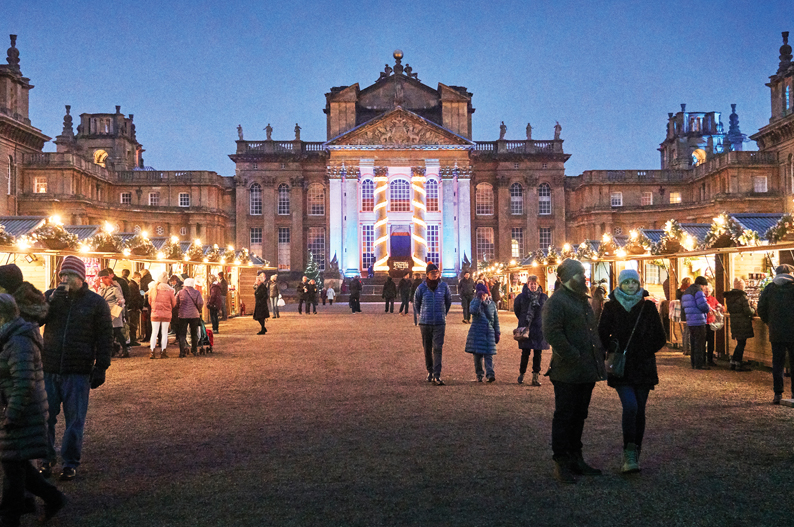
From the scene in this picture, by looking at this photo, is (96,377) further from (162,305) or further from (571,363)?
(162,305)

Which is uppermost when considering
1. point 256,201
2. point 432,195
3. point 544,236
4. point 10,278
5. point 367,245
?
point 256,201

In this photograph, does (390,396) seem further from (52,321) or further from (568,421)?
(52,321)

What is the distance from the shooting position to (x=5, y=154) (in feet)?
141

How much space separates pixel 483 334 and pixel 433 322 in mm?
804

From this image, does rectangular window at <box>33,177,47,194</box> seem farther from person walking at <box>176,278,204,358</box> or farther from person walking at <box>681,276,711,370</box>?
person walking at <box>681,276,711,370</box>

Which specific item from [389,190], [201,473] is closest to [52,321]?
[201,473]

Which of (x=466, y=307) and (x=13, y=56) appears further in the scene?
(x=13, y=56)

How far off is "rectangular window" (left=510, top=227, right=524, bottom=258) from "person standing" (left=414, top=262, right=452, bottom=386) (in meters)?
47.9

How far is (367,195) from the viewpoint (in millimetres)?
54344

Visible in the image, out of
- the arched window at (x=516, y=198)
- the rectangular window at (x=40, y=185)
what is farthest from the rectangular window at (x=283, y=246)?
the arched window at (x=516, y=198)

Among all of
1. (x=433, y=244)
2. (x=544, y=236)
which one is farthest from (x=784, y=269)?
(x=544, y=236)

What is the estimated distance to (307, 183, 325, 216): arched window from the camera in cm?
5886

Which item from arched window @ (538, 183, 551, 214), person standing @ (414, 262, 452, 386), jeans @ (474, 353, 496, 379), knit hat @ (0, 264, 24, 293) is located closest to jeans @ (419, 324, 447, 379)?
person standing @ (414, 262, 452, 386)

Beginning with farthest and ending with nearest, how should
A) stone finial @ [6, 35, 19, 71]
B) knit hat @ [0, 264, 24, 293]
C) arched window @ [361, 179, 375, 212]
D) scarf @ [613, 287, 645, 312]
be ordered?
arched window @ [361, 179, 375, 212], stone finial @ [6, 35, 19, 71], scarf @ [613, 287, 645, 312], knit hat @ [0, 264, 24, 293]
